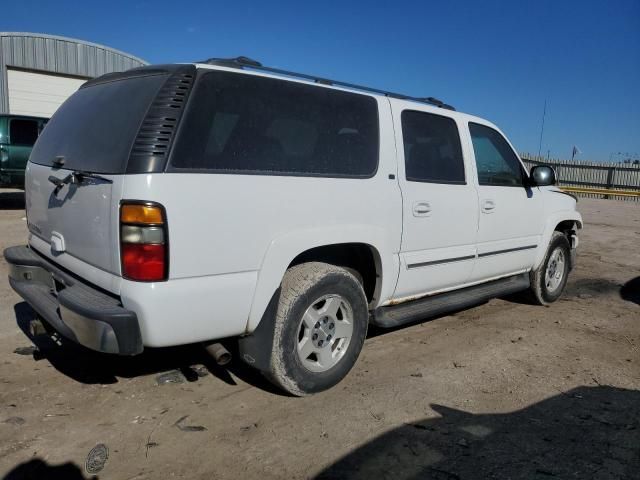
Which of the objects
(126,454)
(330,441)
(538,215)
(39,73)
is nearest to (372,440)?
(330,441)

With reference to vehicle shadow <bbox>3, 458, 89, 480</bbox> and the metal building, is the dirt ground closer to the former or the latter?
vehicle shadow <bbox>3, 458, 89, 480</bbox>

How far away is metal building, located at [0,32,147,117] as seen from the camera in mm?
18531

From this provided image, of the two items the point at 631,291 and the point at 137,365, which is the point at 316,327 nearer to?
the point at 137,365

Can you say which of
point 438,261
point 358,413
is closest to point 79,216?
point 358,413

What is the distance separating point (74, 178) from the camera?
2.94 meters

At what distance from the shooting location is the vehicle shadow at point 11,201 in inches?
487

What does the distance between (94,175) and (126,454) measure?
145 cm

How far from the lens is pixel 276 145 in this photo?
3.14 meters

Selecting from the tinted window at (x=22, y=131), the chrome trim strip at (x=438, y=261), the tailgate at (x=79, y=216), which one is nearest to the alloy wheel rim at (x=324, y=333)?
the chrome trim strip at (x=438, y=261)

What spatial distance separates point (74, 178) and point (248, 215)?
3.25 ft

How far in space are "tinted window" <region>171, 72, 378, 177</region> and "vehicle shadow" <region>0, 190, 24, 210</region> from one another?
11.1 metres

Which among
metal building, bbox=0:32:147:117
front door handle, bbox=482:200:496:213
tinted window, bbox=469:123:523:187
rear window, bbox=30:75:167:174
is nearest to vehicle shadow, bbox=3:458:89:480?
rear window, bbox=30:75:167:174

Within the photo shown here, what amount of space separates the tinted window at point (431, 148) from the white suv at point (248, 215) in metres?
0.02

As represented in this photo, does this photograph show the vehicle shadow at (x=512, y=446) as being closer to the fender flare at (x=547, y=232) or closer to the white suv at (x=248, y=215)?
the white suv at (x=248, y=215)
